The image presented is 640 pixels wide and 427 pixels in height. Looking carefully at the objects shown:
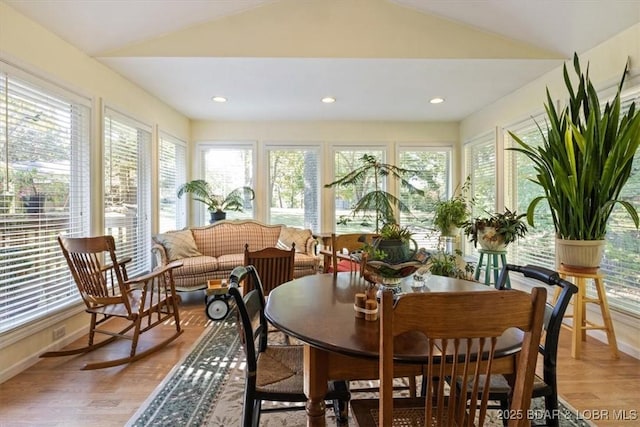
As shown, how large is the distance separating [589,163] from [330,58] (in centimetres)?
221

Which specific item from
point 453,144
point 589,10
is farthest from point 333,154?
point 589,10

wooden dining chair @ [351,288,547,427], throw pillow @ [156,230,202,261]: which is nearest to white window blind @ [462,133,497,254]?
throw pillow @ [156,230,202,261]

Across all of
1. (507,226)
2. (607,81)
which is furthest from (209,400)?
(607,81)

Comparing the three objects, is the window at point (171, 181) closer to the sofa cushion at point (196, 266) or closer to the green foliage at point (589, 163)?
the sofa cushion at point (196, 266)

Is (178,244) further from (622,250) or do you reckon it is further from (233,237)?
(622,250)

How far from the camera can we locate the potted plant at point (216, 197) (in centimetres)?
483

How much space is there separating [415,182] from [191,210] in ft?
11.8

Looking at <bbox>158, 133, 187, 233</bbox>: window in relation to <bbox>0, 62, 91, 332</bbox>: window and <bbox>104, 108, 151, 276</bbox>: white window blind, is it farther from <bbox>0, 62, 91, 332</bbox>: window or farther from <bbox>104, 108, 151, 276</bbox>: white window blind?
<bbox>0, 62, 91, 332</bbox>: window

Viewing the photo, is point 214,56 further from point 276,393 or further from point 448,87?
point 276,393

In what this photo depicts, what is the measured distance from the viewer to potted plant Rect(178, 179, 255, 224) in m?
4.83

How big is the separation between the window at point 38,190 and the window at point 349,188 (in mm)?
3364

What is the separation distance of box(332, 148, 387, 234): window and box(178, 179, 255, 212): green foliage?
54.0 inches

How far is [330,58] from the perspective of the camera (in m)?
3.11

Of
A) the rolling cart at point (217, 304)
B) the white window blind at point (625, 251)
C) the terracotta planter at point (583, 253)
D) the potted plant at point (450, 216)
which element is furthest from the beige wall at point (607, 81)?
the rolling cart at point (217, 304)
